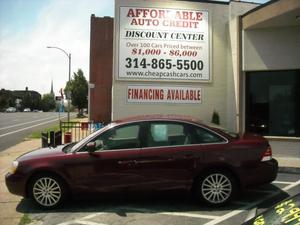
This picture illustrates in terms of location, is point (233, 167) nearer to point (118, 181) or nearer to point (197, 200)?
point (197, 200)

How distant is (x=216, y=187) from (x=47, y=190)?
2640mm

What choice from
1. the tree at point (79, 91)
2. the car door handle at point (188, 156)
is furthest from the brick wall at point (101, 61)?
the car door handle at point (188, 156)

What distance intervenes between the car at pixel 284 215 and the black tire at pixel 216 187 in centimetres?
424

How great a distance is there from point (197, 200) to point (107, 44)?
32067mm

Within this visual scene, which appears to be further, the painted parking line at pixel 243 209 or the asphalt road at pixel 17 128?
the asphalt road at pixel 17 128

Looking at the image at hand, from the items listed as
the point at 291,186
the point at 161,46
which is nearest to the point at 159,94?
the point at 161,46

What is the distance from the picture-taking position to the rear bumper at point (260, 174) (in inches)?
298

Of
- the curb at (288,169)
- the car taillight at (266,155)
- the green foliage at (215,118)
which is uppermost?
the green foliage at (215,118)

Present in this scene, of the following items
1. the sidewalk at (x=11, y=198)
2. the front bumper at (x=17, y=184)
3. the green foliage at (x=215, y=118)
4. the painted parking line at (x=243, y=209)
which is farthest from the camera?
the green foliage at (x=215, y=118)

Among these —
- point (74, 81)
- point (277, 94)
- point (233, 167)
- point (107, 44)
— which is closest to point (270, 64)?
point (277, 94)

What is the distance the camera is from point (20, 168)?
762 centimetres

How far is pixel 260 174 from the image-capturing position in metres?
7.61

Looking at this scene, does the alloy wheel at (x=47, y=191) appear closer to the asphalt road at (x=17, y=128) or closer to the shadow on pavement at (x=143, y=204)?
the shadow on pavement at (x=143, y=204)

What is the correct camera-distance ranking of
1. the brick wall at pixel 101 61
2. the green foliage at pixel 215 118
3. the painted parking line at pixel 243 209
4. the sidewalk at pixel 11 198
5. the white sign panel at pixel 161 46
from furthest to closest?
the brick wall at pixel 101 61 → the green foliage at pixel 215 118 → the white sign panel at pixel 161 46 → the sidewalk at pixel 11 198 → the painted parking line at pixel 243 209
